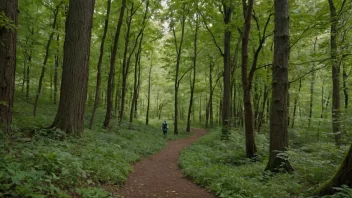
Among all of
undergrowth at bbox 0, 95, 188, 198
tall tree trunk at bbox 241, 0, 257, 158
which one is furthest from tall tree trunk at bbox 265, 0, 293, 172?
undergrowth at bbox 0, 95, 188, 198

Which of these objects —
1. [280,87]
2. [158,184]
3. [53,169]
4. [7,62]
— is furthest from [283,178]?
[7,62]

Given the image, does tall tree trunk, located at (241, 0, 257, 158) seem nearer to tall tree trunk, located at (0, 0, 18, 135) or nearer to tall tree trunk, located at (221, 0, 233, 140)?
tall tree trunk, located at (221, 0, 233, 140)

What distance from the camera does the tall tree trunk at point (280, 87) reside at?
642cm

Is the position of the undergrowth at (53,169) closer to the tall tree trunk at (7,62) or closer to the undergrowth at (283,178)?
the tall tree trunk at (7,62)

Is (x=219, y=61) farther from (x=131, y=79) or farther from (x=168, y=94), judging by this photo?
(x=168, y=94)

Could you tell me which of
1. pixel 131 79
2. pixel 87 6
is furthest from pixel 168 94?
pixel 87 6

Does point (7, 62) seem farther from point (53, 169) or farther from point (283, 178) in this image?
point (283, 178)

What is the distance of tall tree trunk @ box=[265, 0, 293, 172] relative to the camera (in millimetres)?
6418

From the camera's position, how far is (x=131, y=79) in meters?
32.1

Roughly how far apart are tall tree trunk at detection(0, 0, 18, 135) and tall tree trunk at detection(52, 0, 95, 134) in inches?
91.0

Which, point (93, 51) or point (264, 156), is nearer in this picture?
point (264, 156)

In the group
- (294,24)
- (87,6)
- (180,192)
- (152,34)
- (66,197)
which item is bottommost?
(180,192)

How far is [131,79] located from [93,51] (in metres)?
→ 10.8

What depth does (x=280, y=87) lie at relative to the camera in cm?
650
